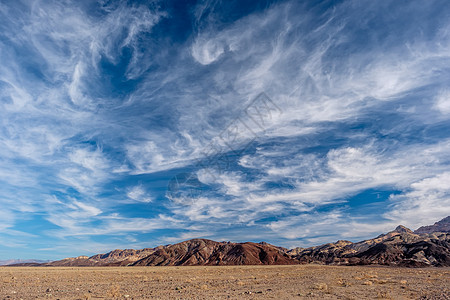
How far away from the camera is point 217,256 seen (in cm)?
15688

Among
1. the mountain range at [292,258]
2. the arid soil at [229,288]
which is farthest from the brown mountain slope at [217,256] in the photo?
the arid soil at [229,288]

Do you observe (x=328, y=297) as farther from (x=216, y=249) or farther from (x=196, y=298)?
(x=216, y=249)

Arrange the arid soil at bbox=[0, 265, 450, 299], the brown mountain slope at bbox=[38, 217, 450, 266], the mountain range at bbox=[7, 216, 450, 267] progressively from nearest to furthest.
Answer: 1. the arid soil at bbox=[0, 265, 450, 299]
2. the mountain range at bbox=[7, 216, 450, 267]
3. the brown mountain slope at bbox=[38, 217, 450, 266]

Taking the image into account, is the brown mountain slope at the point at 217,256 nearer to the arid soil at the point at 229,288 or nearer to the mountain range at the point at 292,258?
the mountain range at the point at 292,258

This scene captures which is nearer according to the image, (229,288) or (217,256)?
(229,288)

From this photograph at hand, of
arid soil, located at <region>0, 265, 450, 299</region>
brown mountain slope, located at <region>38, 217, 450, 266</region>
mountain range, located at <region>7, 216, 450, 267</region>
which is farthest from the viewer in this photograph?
brown mountain slope, located at <region>38, 217, 450, 266</region>

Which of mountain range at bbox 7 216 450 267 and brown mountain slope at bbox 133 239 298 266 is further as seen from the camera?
brown mountain slope at bbox 133 239 298 266

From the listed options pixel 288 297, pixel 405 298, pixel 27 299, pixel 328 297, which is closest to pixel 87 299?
pixel 27 299

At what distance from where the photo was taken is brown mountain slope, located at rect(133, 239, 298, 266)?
146 m

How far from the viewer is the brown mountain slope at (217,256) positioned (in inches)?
5758

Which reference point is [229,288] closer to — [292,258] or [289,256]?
[289,256]

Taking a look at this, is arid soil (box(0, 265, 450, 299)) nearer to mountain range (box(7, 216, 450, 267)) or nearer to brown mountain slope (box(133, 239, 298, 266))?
mountain range (box(7, 216, 450, 267))

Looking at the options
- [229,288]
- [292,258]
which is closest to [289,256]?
[292,258]

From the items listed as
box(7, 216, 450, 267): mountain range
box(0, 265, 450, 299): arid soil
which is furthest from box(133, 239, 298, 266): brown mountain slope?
box(0, 265, 450, 299): arid soil
